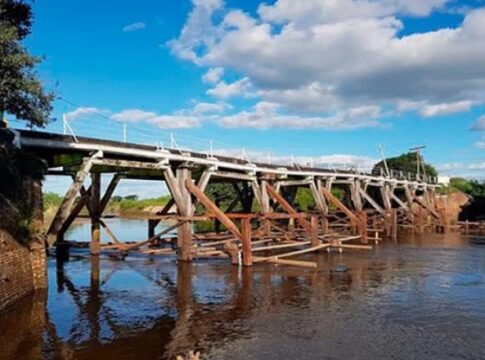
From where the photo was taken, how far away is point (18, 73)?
44.6 feet

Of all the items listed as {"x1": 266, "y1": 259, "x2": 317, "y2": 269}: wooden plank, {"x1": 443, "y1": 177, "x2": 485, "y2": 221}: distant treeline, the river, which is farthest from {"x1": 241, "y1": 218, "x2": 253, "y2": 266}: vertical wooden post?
{"x1": 443, "y1": 177, "x2": 485, "y2": 221}: distant treeline

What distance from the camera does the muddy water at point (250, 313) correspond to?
10.5 metres

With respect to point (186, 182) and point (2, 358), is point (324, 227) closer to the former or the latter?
point (186, 182)

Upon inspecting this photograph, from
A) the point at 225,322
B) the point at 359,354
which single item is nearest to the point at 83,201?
the point at 225,322

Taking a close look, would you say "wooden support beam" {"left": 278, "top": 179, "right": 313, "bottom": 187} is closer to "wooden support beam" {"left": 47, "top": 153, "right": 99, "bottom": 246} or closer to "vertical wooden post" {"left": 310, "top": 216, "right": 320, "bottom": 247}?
"vertical wooden post" {"left": 310, "top": 216, "right": 320, "bottom": 247}

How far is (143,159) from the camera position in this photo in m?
22.7

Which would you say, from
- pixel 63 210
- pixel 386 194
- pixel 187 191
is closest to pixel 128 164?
pixel 187 191

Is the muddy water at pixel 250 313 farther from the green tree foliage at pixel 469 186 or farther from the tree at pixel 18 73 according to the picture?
the green tree foliage at pixel 469 186

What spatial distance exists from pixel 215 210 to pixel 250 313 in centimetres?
886

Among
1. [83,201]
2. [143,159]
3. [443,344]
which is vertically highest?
[143,159]

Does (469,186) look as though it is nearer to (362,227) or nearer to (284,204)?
(362,227)

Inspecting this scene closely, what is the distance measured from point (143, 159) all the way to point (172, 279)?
624 cm

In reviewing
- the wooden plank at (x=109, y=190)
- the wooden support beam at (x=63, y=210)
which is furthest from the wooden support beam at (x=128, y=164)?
the wooden plank at (x=109, y=190)

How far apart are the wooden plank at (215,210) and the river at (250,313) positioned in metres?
1.53
